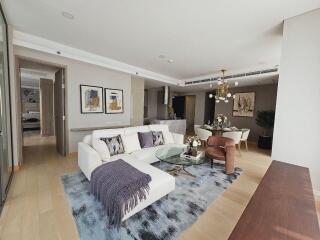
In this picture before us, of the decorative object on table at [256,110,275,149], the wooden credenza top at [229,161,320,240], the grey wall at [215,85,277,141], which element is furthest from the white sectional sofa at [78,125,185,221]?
the grey wall at [215,85,277,141]

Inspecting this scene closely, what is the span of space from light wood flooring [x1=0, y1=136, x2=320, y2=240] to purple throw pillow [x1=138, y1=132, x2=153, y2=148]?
4.72ft

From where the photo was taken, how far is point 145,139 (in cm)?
337

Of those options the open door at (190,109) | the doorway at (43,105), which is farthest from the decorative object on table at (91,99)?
the open door at (190,109)

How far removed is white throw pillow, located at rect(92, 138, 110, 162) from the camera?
2.52 meters

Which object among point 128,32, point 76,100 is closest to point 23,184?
point 76,100

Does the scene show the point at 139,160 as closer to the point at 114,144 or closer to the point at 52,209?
the point at 114,144

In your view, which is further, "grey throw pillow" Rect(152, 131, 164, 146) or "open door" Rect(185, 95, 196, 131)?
"open door" Rect(185, 95, 196, 131)

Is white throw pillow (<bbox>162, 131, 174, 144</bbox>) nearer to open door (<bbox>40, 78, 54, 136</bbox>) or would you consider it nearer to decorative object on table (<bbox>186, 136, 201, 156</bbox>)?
decorative object on table (<bbox>186, 136, 201, 156</bbox>)

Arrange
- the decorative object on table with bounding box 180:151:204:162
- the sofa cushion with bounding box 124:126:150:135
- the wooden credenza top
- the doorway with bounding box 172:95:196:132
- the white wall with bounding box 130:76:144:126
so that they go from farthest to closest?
the doorway with bounding box 172:95:196:132
the white wall with bounding box 130:76:144:126
the sofa cushion with bounding box 124:126:150:135
the decorative object on table with bounding box 180:151:204:162
the wooden credenza top

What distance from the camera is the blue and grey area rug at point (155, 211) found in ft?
5.13

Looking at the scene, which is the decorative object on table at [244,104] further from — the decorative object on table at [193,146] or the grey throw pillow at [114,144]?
the grey throw pillow at [114,144]

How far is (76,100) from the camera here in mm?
3920

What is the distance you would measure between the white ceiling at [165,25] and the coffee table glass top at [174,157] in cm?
221

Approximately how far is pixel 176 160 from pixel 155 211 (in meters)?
0.93
